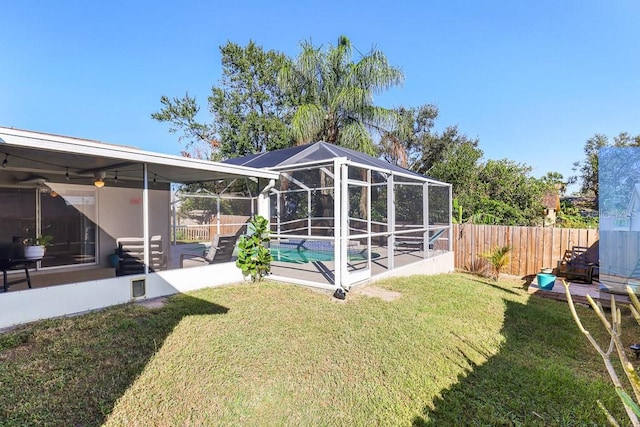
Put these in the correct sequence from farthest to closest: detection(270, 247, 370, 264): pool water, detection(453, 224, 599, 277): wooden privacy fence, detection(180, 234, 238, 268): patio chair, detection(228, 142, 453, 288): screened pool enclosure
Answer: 1. detection(453, 224, 599, 277): wooden privacy fence
2. detection(270, 247, 370, 264): pool water
3. detection(180, 234, 238, 268): patio chair
4. detection(228, 142, 453, 288): screened pool enclosure

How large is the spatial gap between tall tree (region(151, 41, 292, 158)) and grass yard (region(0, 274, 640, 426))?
13.9m

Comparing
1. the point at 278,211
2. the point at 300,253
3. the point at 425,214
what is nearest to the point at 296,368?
the point at 300,253

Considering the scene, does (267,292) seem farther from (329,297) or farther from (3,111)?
(3,111)

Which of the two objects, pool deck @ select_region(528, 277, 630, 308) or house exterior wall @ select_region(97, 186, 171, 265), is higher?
house exterior wall @ select_region(97, 186, 171, 265)

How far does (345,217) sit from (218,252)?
2904 mm

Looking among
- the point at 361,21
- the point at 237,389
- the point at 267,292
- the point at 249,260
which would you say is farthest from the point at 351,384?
the point at 361,21

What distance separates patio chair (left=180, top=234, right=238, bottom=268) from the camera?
7.21 m

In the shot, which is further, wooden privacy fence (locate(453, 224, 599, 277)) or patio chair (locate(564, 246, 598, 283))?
wooden privacy fence (locate(453, 224, 599, 277))

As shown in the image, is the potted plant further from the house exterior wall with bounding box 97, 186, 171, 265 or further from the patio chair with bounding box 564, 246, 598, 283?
the patio chair with bounding box 564, 246, 598, 283

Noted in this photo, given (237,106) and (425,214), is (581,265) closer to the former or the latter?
(425,214)

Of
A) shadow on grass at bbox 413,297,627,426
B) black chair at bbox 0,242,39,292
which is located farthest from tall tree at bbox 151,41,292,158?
shadow on grass at bbox 413,297,627,426

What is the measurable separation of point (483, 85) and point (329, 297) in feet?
43.4

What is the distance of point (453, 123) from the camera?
20.3m

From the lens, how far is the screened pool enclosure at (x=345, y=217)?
6.78 meters
